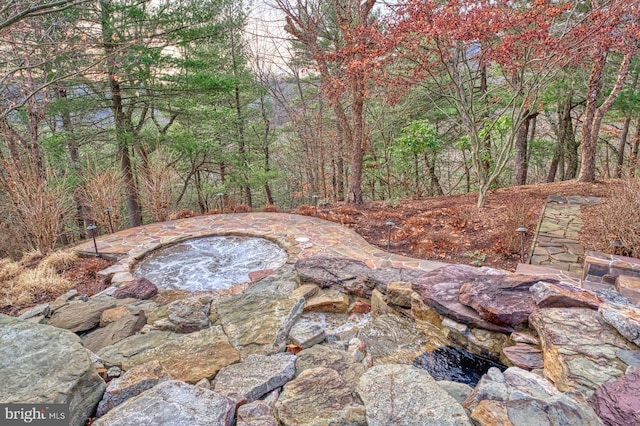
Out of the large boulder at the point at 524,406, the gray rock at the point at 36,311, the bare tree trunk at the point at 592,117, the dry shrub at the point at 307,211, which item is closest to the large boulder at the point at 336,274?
the large boulder at the point at 524,406

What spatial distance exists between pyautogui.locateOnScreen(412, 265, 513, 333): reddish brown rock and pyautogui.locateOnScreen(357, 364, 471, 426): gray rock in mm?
839

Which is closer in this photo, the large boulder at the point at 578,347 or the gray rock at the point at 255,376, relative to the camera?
the large boulder at the point at 578,347

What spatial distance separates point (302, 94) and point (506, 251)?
858cm

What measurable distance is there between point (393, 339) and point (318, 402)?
44.7 inches

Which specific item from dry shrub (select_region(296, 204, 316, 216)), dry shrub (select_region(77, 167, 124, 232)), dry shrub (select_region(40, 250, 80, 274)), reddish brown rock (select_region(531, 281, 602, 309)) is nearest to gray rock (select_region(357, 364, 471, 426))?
reddish brown rock (select_region(531, 281, 602, 309))

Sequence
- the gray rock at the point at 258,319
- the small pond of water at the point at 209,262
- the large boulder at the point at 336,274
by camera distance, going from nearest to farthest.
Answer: the gray rock at the point at 258,319, the large boulder at the point at 336,274, the small pond of water at the point at 209,262

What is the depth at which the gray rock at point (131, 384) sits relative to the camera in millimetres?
1716

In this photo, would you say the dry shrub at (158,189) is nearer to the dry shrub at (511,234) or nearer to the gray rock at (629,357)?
the dry shrub at (511,234)

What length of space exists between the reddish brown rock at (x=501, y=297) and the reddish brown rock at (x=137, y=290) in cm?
312

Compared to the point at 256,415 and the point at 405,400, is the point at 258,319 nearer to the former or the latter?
the point at 256,415

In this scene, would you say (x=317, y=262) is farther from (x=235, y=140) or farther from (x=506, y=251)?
(x=235, y=140)

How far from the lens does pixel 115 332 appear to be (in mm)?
2688

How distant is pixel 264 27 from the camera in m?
7.73

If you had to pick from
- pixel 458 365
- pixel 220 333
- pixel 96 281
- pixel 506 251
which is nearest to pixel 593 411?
pixel 458 365
